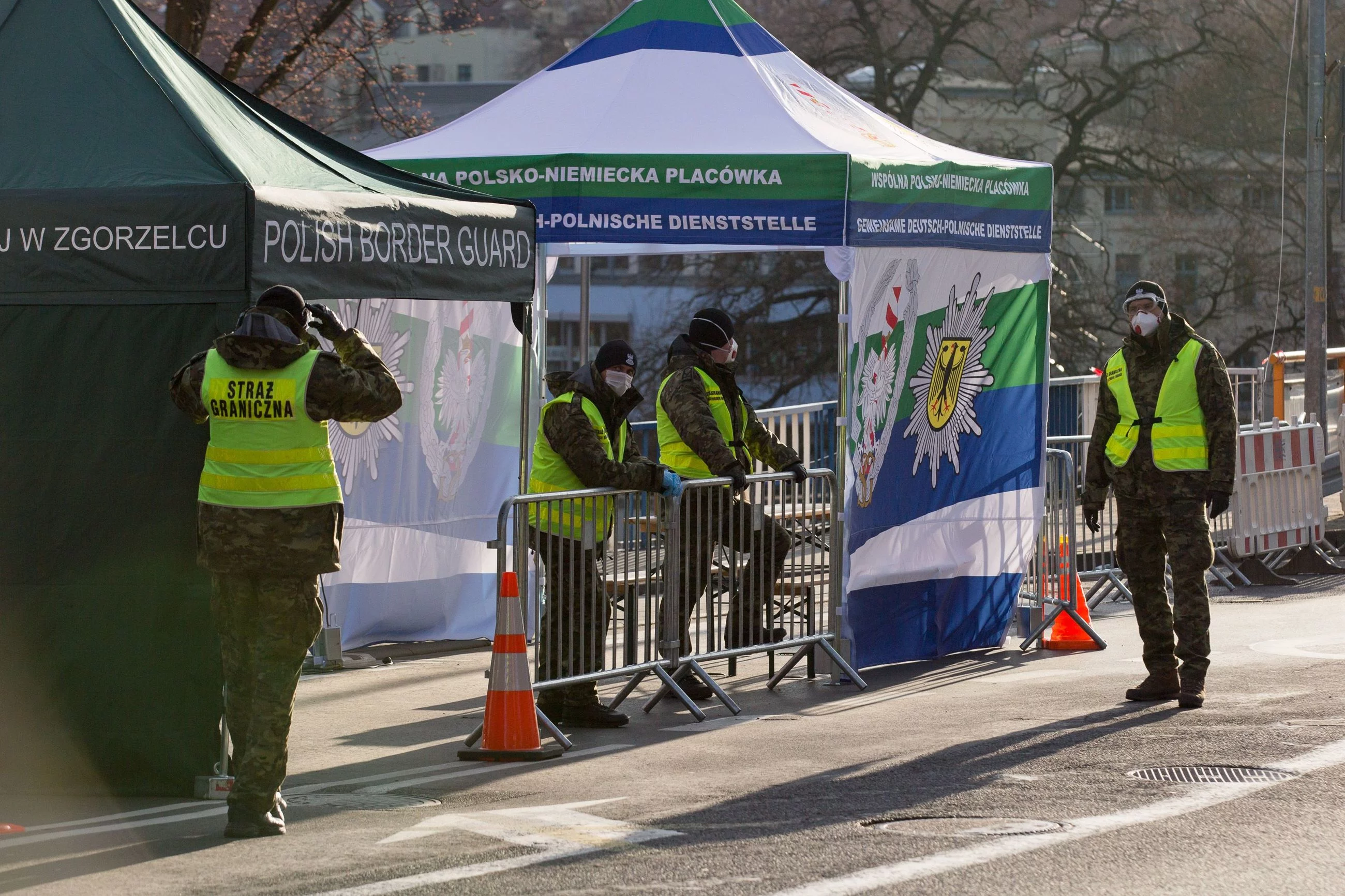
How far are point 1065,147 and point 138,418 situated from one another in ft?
94.3

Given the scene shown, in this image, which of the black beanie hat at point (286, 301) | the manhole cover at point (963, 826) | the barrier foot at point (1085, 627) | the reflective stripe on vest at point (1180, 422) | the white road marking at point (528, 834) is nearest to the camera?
the white road marking at point (528, 834)

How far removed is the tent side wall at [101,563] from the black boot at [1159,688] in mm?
4812

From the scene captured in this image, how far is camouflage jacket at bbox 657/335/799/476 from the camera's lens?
1038cm

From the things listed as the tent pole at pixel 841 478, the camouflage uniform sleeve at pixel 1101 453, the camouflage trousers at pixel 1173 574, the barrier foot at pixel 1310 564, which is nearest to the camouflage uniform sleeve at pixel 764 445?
the tent pole at pixel 841 478

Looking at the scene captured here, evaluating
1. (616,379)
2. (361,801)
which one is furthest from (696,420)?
(361,801)

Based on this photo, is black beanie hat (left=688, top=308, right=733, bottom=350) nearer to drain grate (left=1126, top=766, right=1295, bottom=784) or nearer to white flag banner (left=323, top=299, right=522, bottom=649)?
white flag banner (left=323, top=299, right=522, bottom=649)

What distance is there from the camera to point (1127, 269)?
6625cm

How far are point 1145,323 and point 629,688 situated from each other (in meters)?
3.26

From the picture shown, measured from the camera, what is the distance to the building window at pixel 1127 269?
6375cm

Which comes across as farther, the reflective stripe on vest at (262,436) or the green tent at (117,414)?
the green tent at (117,414)

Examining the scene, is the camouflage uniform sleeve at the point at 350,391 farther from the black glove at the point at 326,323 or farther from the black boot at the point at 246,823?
the black boot at the point at 246,823

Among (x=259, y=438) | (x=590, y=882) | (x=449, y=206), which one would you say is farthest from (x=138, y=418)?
(x=590, y=882)

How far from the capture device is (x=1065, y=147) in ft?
113

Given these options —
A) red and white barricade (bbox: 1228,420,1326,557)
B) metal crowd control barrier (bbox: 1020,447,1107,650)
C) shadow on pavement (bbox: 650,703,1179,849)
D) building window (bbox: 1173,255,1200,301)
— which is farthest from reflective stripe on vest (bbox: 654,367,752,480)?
building window (bbox: 1173,255,1200,301)
